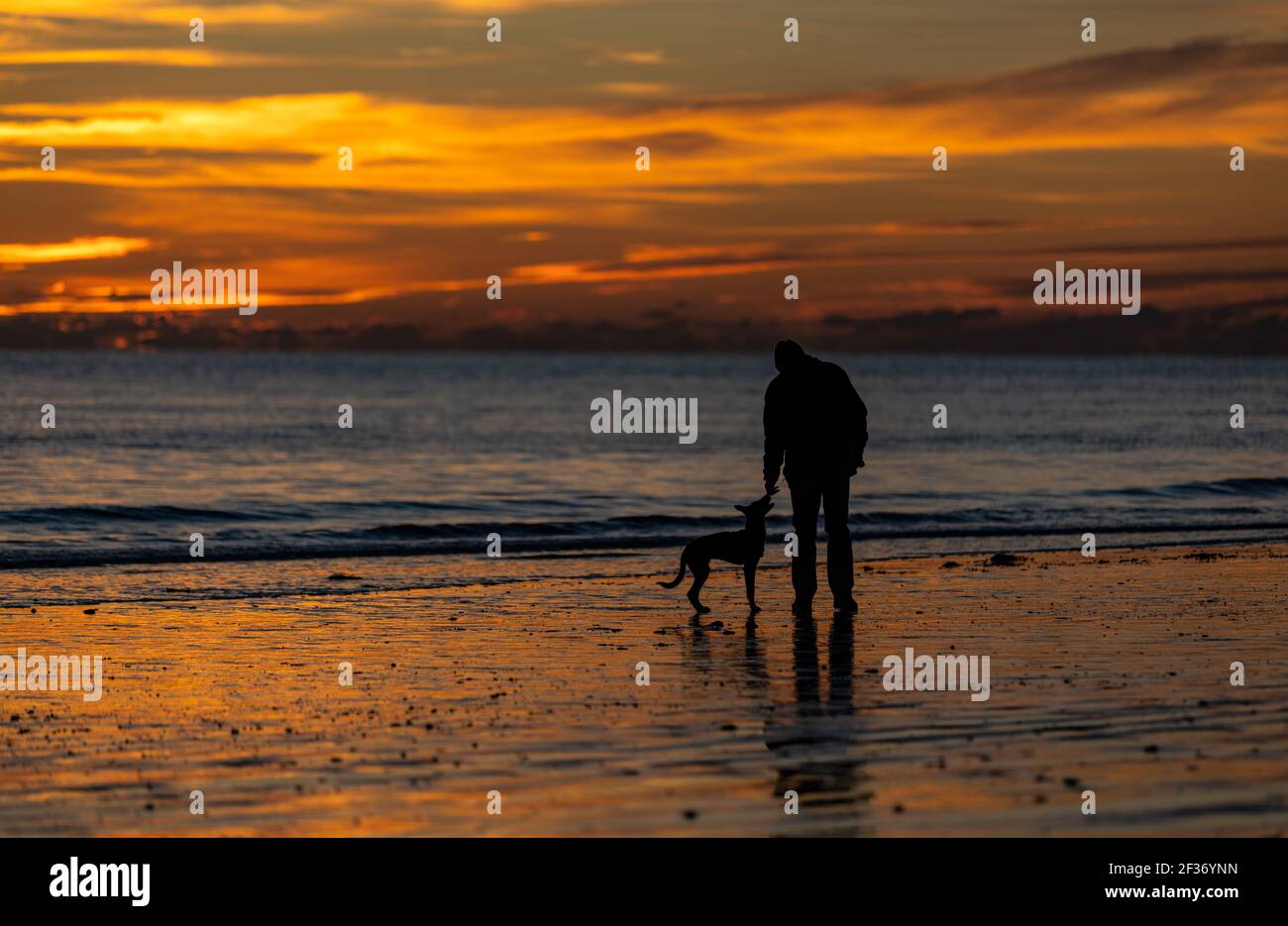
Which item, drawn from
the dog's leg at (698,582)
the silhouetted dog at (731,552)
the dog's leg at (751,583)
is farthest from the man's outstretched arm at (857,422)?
the dog's leg at (698,582)

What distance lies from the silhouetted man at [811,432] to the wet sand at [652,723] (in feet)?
3.54

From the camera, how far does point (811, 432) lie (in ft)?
41.3

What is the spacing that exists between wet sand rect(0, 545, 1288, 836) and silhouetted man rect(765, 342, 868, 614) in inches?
42.4

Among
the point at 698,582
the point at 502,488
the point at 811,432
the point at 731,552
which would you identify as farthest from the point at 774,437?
the point at 502,488

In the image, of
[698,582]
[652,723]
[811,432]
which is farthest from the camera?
[698,582]

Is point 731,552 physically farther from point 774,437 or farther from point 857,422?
point 857,422

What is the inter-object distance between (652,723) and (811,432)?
4.77 m

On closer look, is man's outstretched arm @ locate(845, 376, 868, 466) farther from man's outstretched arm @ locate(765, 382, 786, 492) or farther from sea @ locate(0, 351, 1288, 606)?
sea @ locate(0, 351, 1288, 606)

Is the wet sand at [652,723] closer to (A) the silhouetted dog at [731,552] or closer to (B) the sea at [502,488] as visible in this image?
(A) the silhouetted dog at [731,552]

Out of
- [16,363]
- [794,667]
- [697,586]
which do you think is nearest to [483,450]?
[697,586]

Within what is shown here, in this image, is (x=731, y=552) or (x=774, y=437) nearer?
(x=774, y=437)
